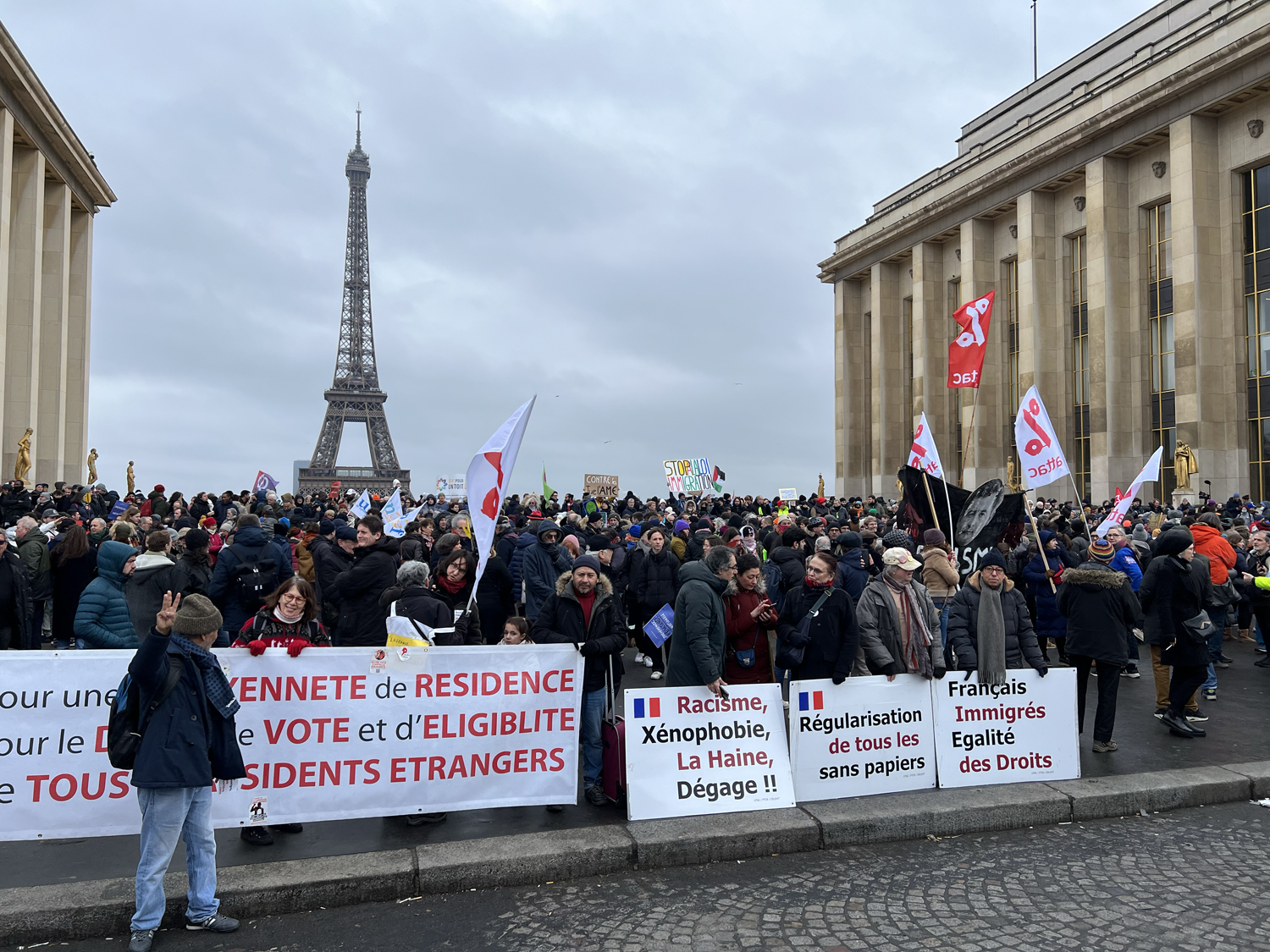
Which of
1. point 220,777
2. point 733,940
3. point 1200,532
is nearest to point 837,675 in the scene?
point 733,940

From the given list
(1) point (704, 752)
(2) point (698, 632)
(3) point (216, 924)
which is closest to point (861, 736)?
(1) point (704, 752)

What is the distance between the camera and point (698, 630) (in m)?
6.16

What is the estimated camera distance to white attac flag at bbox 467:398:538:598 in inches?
248

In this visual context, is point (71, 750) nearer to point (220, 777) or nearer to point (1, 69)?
point (220, 777)

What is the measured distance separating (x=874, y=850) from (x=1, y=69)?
121 ft

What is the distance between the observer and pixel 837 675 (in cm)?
647

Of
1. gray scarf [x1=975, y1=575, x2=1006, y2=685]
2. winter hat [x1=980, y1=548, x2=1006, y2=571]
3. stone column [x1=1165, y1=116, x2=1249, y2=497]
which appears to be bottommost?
gray scarf [x1=975, y1=575, x2=1006, y2=685]

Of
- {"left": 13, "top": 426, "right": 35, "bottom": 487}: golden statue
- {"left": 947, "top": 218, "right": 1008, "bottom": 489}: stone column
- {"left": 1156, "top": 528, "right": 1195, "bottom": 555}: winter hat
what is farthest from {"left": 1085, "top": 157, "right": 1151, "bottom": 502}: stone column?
{"left": 13, "top": 426, "right": 35, "bottom": 487}: golden statue

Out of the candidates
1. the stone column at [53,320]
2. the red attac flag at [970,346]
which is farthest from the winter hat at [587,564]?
the stone column at [53,320]

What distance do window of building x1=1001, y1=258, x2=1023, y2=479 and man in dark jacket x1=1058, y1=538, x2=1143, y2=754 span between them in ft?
124

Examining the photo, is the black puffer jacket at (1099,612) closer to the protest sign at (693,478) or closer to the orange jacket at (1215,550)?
the orange jacket at (1215,550)

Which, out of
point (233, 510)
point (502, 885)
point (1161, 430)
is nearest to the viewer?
point (502, 885)

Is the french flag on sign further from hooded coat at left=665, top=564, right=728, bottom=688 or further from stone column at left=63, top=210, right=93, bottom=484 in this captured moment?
stone column at left=63, top=210, right=93, bottom=484

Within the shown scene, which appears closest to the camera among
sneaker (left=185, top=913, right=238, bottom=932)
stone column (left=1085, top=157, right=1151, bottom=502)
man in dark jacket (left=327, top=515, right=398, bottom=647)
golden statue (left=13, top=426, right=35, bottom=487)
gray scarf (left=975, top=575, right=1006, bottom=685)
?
sneaker (left=185, top=913, right=238, bottom=932)
